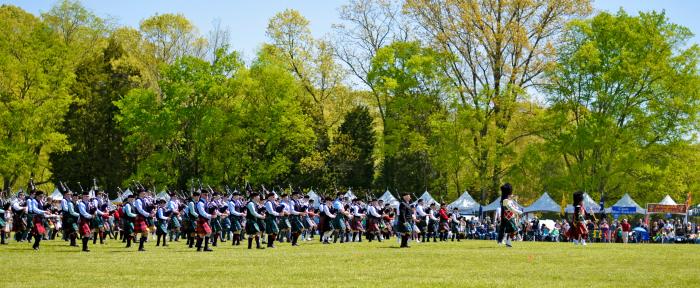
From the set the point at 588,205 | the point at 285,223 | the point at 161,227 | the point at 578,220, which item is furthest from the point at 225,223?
the point at 588,205

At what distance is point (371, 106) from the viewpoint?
72.1 m

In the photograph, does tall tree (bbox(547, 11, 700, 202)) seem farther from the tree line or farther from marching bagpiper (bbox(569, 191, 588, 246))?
marching bagpiper (bbox(569, 191, 588, 246))

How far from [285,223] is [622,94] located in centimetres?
3043

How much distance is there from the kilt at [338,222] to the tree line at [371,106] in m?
23.0

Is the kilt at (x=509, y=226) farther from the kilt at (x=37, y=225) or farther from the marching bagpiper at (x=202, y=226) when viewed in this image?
the kilt at (x=37, y=225)

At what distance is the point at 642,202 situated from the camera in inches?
2424

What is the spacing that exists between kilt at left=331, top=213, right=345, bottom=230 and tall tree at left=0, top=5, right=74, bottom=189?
109 feet

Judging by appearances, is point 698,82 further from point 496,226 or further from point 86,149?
point 86,149

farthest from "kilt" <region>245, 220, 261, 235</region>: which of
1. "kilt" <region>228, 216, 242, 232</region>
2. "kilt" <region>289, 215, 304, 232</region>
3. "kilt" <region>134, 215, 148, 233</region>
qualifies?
"kilt" <region>289, 215, 304, 232</region>

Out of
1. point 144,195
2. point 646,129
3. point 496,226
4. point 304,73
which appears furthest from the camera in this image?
point 304,73

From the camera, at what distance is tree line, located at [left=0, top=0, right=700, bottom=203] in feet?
194

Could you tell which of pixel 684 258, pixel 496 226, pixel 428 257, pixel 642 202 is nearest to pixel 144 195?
pixel 428 257

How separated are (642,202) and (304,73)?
26.7m

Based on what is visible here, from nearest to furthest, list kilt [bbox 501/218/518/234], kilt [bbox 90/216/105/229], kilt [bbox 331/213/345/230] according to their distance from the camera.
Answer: kilt [bbox 501/218/518/234], kilt [bbox 90/216/105/229], kilt [bbox 331/213/345/230]
